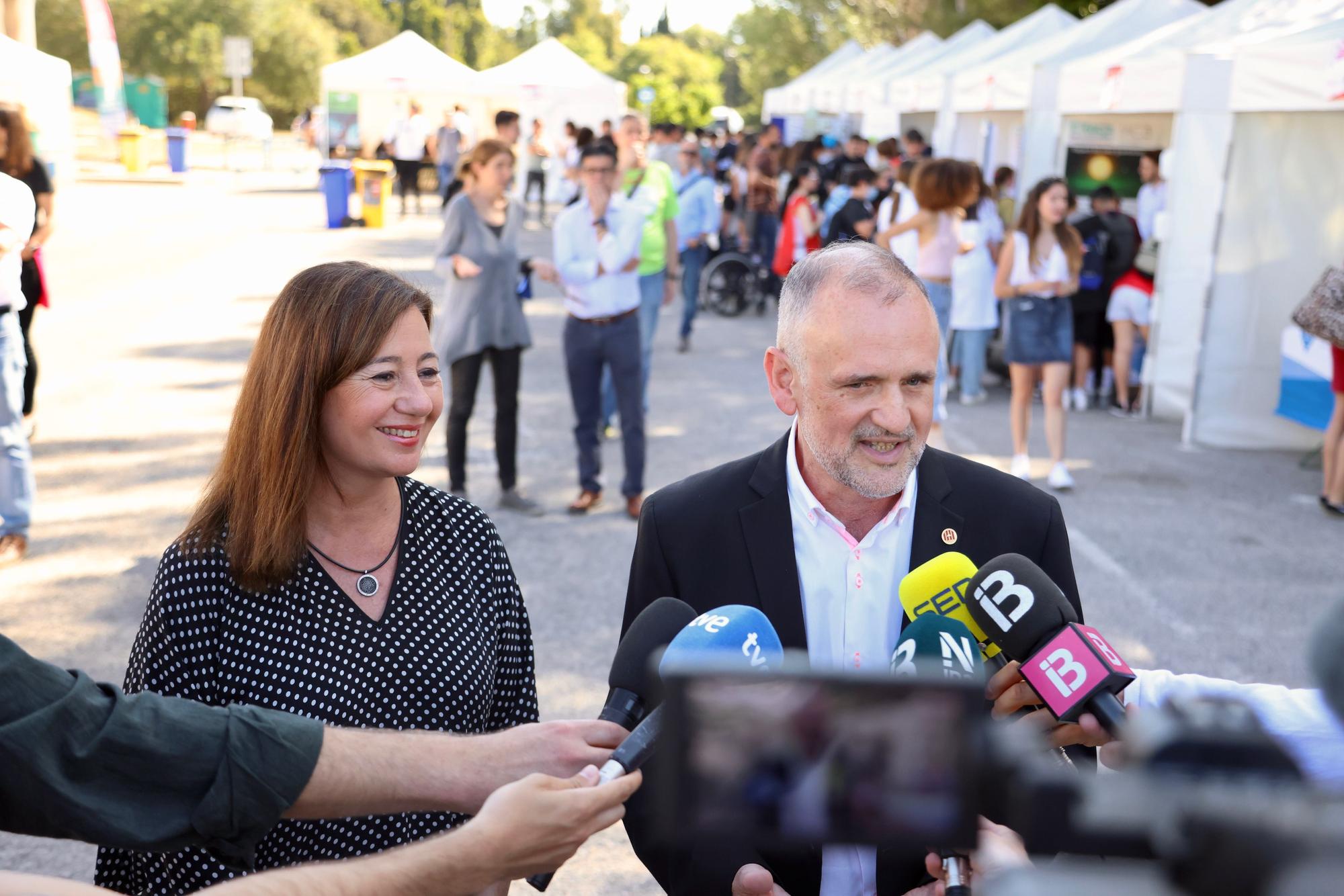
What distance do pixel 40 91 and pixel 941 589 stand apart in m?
19.1

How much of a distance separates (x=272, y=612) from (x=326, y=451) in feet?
1.23

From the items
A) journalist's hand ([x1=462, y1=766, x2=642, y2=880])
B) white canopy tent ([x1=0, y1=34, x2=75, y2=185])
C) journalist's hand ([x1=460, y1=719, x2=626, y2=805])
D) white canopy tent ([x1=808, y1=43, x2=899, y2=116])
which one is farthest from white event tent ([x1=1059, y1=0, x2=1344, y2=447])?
white canopy tent ([x1=808, y1=43, x2=899, y2=116])

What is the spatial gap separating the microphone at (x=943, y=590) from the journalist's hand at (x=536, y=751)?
0.64m

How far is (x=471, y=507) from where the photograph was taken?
284cm

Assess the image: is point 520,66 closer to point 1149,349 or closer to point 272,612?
point 1149,349

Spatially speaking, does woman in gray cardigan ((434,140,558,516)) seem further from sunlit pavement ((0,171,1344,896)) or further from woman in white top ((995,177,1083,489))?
woman in white top ((995,177,1083,489))

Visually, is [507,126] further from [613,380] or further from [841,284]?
[841,284]

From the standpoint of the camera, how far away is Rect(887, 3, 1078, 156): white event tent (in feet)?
55.3

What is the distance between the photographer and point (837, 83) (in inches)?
1150

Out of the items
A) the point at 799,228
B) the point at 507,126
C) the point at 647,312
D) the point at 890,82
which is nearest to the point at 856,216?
the point at 799,228

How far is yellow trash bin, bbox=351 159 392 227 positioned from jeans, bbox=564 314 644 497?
17694mm

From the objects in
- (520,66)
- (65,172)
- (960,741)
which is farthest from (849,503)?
(520,66)

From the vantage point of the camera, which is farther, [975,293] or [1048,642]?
[975,293]

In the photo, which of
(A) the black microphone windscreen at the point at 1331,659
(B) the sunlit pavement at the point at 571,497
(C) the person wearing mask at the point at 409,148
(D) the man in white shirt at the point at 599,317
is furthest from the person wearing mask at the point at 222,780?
(C) the person wearing mask at the point at 409,148
